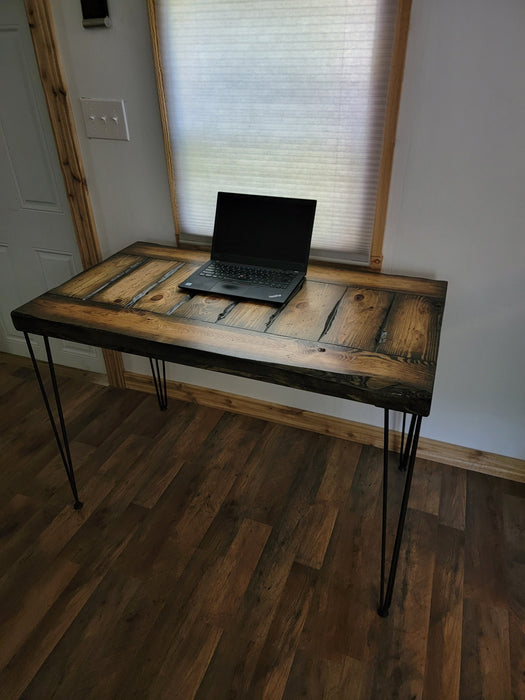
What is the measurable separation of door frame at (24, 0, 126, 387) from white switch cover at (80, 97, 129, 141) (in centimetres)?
7

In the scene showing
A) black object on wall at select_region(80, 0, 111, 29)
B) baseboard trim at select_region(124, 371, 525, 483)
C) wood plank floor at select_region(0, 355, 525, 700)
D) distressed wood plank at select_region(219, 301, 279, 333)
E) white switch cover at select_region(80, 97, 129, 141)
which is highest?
black object on wall at select_region(80, 0, 111, 29)

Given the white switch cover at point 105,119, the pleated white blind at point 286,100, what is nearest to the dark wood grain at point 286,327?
the pleated white blind at point 286,100

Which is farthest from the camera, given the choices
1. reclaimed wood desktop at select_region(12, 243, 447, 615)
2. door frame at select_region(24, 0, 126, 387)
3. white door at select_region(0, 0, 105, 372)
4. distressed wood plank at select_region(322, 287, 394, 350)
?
white door at select_region(0, 0, 105, 372)

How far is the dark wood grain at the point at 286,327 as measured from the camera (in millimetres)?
1095

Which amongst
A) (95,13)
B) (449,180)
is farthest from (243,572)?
(95,13)

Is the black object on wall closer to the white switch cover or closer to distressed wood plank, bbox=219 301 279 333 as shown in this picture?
the white switch cover

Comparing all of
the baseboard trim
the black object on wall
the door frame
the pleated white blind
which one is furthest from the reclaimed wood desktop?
the black object on wall

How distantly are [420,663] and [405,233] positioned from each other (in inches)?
46.9

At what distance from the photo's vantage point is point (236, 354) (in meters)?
1.16

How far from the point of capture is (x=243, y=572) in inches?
57.5

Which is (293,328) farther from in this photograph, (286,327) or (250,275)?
(250,275)

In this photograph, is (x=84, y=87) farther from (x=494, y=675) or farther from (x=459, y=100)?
(x=494, y=675)

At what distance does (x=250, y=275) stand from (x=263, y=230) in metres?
0.15

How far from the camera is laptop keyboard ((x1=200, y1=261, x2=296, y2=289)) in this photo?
1.46 meters
